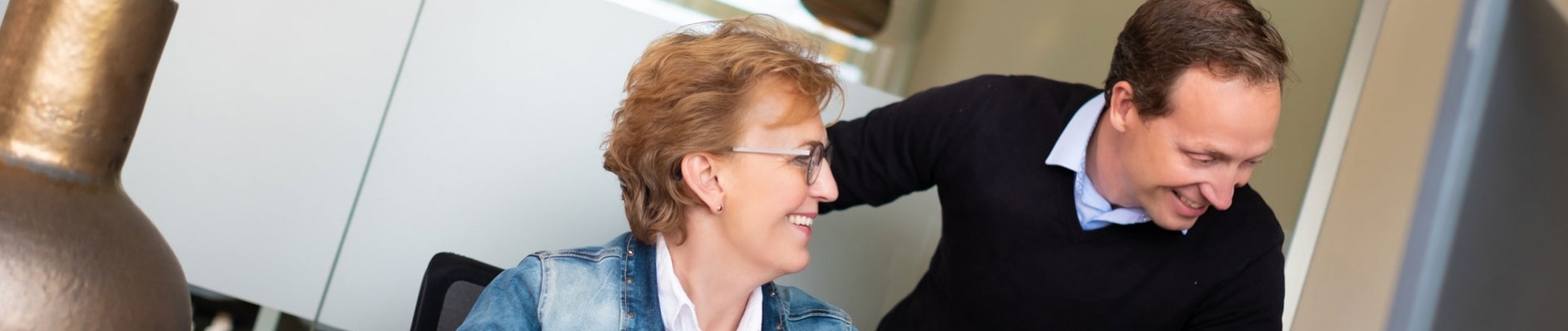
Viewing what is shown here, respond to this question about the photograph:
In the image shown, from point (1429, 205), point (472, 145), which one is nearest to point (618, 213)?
point (472, 145)

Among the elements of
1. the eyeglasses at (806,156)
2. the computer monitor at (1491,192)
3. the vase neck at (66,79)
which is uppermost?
the computer monitor at (1491,192)

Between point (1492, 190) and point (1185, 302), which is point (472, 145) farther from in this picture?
point (1492, 190)

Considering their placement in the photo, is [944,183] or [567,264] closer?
[567,264]

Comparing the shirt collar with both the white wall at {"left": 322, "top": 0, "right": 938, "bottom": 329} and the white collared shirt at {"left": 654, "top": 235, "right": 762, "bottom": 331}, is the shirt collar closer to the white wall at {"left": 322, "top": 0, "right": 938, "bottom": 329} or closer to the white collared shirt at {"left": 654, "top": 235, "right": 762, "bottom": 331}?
the white collared shirt at {"left": 654, "top": 235, "right": 762, "bottom": 331}

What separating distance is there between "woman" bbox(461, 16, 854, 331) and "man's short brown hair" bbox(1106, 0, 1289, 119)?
19.8 inches

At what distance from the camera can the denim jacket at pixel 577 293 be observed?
4.87ft

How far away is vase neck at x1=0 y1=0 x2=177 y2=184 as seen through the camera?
0.85m

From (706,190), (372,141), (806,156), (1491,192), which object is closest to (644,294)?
(706,190)

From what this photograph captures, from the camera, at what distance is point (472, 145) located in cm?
251

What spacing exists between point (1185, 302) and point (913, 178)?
0.45m

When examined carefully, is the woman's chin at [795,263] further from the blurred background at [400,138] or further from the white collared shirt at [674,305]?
the blurred background at [400,138]

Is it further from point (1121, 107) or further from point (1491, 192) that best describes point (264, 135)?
point (1491, 192)

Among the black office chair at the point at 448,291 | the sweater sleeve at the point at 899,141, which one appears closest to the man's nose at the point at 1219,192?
the sweater sleeve at the point at 899,141

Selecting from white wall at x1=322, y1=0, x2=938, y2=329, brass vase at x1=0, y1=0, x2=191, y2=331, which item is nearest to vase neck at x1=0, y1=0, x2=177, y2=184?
brass vase at x1=0, y1=0, x2=191, y2=331
